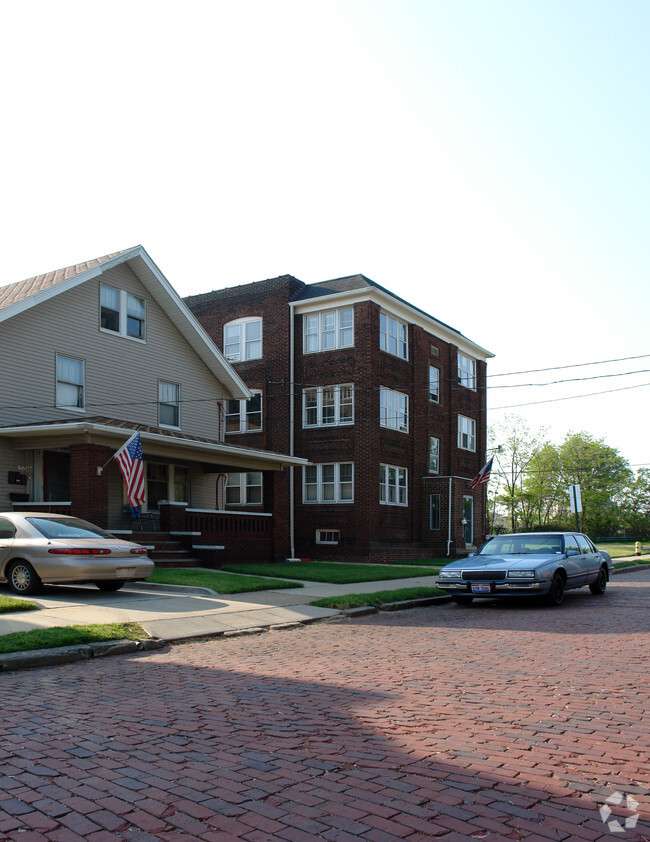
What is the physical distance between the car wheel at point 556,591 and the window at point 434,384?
71.0 feet

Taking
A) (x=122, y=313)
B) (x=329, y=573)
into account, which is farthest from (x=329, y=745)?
(x=122, y=313)

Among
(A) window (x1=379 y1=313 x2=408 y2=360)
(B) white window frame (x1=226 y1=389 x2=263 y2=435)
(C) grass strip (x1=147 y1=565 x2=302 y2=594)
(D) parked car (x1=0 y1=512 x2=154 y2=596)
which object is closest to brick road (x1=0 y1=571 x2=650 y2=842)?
(D) parked car (x1=0 y1=512 x2=154 y2=596)

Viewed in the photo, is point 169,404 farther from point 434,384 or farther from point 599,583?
point 434,384

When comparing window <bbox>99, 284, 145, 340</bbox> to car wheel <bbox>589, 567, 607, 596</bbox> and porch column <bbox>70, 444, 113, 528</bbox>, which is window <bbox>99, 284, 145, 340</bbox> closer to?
porch column <bbox>70, 444, 113, 528</bbox>

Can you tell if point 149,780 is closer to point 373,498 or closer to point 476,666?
point 476,666


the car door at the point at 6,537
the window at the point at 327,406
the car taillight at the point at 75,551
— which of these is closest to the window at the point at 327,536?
the window at the point at 327,406

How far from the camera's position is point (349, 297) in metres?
30.9

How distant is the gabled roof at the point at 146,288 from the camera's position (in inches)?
803

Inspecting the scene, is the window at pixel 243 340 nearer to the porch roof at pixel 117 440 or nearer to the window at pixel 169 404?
the window at pixel 169 404

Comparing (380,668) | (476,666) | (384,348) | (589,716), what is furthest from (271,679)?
(384,348)

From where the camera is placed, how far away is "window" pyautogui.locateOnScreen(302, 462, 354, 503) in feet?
102

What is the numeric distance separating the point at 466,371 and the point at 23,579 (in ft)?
99.4

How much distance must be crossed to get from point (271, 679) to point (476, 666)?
2205 mm

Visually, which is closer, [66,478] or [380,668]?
[380,668]
